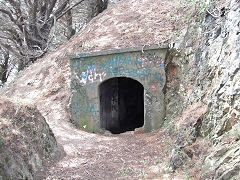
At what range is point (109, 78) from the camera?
993cm

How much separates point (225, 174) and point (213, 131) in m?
1.35

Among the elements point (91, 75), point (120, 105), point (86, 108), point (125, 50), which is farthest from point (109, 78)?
point (120, 105)

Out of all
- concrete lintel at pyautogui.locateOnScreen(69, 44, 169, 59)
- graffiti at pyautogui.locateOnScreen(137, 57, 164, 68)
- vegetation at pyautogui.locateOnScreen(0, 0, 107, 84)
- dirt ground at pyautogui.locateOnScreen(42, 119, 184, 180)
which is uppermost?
vegetation at pyautogui.locateOnScreen(0, 0, 107, 84)

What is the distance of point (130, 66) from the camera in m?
9.67

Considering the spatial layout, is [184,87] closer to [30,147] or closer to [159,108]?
[159,108]

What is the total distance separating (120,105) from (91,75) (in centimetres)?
356

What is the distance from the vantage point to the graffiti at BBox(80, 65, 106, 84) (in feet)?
32.6

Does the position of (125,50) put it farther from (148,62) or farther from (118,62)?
(148,62)

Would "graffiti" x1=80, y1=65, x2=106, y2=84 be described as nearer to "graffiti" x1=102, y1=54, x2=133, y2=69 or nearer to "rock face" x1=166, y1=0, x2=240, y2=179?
"graffiti" x1=102, y1=54, x2=133, y2=69

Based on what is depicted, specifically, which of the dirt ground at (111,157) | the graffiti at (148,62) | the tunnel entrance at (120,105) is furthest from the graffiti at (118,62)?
the dirt ground at (111,157)

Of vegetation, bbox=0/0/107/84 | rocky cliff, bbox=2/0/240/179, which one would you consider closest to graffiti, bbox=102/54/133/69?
rocky cliff, bbox=2/0/240/179

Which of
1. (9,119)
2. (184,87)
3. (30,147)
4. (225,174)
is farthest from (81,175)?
(184,87)

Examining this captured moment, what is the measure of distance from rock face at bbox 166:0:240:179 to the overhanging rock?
0.58 meters

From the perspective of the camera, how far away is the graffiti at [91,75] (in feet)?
32.6
